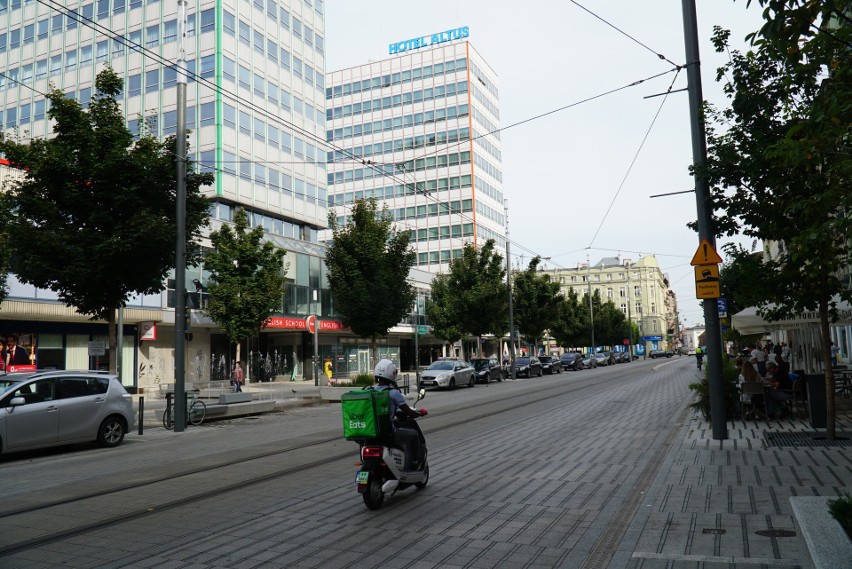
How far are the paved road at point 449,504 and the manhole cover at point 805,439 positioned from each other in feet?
0.89

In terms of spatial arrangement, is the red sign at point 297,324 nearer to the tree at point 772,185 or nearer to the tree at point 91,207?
the tree at point 91,207

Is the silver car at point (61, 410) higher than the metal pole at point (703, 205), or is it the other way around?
the metal pole at point (703, 205)

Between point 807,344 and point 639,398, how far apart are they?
36.7ft

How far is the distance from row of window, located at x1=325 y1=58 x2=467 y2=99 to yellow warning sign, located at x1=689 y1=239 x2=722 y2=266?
2823 inches

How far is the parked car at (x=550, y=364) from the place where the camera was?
5082 centimetres

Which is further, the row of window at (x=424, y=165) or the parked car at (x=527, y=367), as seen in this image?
the row of window at (x=424, y=165)

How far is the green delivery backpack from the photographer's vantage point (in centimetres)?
675

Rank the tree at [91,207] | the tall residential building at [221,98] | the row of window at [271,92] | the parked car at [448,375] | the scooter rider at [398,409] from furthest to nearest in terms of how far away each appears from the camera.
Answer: the row of window at [271,92] → the tall residential building at [221,98] → the parked car at [448,375] → the tree at [91,207] → the scooter rider at [398,409]

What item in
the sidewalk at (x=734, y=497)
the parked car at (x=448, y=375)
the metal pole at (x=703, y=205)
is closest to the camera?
the sidewalk at (x=734, y=497)

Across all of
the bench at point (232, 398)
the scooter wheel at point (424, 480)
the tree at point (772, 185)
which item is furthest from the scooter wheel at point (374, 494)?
the bench at point (232, 398)

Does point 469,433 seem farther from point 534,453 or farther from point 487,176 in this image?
point 487,176

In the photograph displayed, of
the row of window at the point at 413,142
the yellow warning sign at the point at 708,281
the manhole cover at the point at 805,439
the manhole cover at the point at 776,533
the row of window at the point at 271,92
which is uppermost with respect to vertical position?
the row of window at the point at 413,142

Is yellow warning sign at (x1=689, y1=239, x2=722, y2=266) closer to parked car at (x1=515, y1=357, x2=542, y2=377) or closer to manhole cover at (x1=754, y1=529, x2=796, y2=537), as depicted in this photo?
manhole cover at (x1=754, y1=529, x2=796, y2=537)

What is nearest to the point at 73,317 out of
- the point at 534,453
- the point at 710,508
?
the point at 534,453
